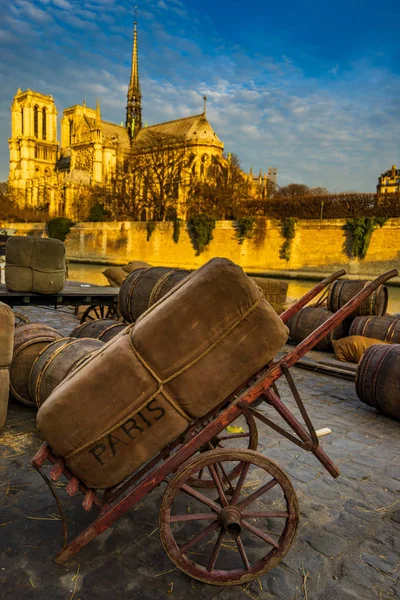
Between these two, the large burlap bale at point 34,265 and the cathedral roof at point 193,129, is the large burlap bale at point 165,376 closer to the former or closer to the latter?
the large burlap bale at point 34,265

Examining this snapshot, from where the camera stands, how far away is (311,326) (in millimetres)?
9883

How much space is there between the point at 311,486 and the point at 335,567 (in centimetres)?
111

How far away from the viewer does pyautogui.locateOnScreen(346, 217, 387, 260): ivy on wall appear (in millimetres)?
34656

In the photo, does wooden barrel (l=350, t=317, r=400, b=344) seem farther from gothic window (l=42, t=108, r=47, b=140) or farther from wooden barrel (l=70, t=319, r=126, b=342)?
gothic window (l=42, t=108, r=47, b=140)

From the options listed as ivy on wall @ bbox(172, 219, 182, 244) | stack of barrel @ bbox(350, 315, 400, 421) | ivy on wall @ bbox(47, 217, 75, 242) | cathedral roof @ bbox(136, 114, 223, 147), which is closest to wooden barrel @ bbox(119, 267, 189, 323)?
stack of barrel @ bbox(350, 315, 400, 421)

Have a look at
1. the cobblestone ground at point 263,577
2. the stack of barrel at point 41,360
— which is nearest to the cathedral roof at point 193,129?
the stack of barrel at point 41,360

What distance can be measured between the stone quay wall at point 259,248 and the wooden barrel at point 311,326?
26.9 metres

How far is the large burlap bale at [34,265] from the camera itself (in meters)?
8.54

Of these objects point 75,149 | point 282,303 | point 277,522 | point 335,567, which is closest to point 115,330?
point 277,522

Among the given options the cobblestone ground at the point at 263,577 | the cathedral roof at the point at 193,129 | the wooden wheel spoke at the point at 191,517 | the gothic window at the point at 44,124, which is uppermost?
the gothic window at the point at 44,124

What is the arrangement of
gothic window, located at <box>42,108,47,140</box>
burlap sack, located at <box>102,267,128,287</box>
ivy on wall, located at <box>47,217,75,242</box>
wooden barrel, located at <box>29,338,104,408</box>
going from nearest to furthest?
wooden barrel, located at <box>29,338,104,408</box>, burlap sack, located at <box>102,267,128,287</box>, ivy on wall, located at <box>47,217,75,242</box>, gothic window, located at <box>42,108,47,140</box>

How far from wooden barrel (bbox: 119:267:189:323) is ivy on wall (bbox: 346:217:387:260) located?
30020 millimetres

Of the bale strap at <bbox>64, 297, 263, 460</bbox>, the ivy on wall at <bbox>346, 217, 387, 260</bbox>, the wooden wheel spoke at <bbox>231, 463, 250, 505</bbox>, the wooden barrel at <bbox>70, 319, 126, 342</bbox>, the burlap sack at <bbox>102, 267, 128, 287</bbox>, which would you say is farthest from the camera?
the ivy on wall at <bbox>346, 217, 387, 260</bbox>

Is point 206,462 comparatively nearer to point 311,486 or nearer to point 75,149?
point 311,486
